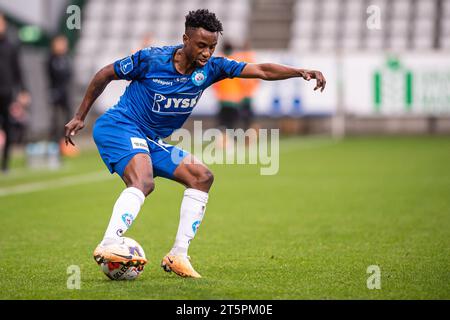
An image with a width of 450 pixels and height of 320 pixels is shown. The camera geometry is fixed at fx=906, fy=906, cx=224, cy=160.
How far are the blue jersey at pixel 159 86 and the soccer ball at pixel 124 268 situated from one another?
0.96m

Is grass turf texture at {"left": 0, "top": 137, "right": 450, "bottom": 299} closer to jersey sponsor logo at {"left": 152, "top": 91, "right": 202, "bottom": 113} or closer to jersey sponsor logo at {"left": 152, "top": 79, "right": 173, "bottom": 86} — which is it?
jersey sponsor logo at {"left": 152, "top": 91, "right": 202, "bottom": 113}

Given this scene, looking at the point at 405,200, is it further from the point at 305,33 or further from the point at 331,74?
the point at 305,33

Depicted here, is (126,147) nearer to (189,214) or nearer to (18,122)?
(189,214)

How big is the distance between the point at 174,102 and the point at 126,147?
0.45 metres

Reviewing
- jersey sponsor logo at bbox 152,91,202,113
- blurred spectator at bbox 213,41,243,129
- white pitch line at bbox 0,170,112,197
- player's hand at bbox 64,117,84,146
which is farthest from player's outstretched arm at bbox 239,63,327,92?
blurred spectator at bbox 213,41,243,129

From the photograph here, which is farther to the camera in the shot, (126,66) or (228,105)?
(228,105)

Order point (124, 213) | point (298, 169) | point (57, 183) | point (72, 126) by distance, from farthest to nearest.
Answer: point (298, 169)
point (57, 183)
point (72, 126)
point (124, 213)

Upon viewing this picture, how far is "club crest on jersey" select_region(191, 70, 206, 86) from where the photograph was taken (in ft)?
19.8

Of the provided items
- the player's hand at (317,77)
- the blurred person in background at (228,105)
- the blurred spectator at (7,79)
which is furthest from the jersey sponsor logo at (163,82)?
the blurred person in background at (228,105)

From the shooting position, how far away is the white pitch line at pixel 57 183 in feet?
38.7

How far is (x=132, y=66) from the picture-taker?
6.01m

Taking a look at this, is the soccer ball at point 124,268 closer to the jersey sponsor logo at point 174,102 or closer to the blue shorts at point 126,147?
the blue shorts at point 126,147

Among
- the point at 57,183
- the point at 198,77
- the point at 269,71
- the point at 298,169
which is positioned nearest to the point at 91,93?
the point at 198,77

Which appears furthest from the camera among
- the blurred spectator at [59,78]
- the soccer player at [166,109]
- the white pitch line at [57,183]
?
the blurred spectator at [59,78]
